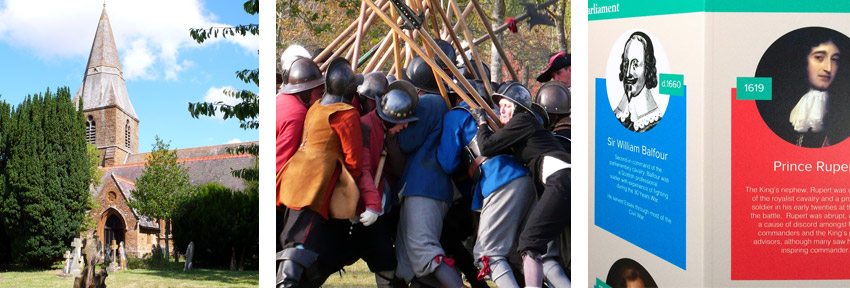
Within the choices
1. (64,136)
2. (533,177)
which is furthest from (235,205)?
(533,177)

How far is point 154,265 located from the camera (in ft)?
16.2

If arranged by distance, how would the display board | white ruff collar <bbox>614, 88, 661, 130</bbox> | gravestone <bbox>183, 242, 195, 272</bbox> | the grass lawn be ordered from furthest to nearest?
gravestone <bbox>183, 242, 195, 272</bbox> < the grass lawn < white ruff collar <bbox>614, 88, 661, 130</bbox> < the display board

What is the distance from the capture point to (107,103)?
4.75 metres

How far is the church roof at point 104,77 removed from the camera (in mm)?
4727

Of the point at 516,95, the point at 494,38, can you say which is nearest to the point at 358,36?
→ the point at 494,38

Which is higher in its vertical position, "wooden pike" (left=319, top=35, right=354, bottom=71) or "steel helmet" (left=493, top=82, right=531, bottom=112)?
"wooden pike" (left=319, top=35, right=354, bottom=71)

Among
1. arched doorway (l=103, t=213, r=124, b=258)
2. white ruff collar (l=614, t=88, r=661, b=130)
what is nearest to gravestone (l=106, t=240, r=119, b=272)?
arched doorway (l=103, t=213, r=124, b=258)

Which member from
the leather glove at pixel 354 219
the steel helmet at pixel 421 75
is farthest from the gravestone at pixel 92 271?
the steel helmet at pixel 421 75

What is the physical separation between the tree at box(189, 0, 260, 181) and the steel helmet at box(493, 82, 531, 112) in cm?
163

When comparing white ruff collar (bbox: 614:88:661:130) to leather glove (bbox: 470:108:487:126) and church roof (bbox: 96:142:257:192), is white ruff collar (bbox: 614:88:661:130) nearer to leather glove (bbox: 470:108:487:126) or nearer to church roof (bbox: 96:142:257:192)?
leather glove (bbox: 470:108:487:126)

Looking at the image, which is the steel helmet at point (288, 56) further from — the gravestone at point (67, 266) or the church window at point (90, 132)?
the gravestone at point (67, 266)

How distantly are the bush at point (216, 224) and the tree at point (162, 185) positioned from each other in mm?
71

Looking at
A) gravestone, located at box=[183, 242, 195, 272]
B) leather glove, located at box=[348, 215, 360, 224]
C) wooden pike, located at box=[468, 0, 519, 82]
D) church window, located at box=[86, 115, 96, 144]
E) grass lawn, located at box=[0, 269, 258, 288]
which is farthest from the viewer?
gravestone, located at box=[183, 242, 195, 272]

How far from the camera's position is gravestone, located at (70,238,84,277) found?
15.5 ft
